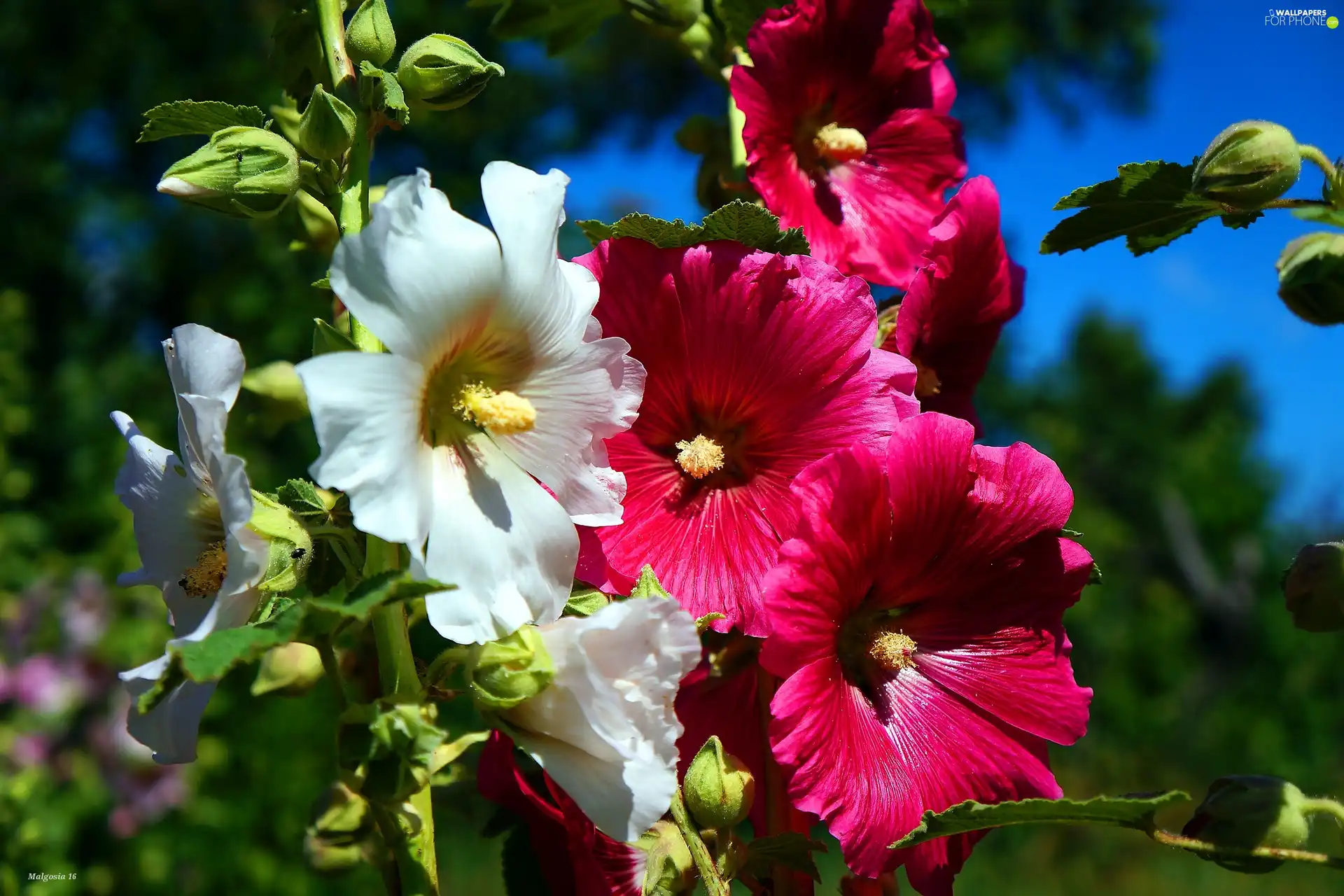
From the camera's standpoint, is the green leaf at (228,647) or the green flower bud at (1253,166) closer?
the green leaf at (228,647)

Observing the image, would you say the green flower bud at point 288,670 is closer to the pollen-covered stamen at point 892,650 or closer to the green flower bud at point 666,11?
the pollen-covered stamen at point 892,650

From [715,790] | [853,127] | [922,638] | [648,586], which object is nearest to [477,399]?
[648,586]

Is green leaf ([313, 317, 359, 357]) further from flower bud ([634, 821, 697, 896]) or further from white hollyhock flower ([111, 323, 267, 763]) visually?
flower bud ([634, 821, 697, 896])

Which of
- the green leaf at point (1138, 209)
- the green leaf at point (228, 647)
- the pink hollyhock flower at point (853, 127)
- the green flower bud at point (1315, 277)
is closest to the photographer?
the green leaf at point (228, 647)

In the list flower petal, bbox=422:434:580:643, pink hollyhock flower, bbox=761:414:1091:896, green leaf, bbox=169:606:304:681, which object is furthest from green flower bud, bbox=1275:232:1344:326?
green leaf, bbox=169:606:304:681

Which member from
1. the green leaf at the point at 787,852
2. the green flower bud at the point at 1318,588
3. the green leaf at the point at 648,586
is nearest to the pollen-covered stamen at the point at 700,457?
the green leaf at the point at 648,586

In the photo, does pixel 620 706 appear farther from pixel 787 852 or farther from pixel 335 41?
pixel 335 41

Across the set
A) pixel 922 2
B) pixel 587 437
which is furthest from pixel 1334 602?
pixel 922 2
